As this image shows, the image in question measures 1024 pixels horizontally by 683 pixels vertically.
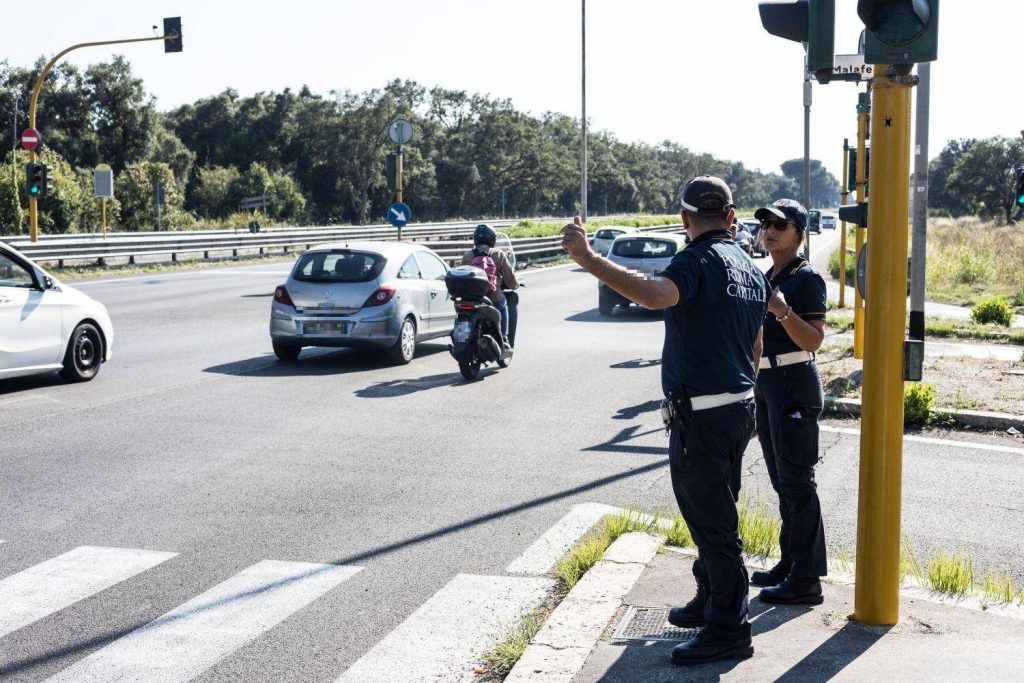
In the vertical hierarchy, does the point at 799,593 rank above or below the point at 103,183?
below

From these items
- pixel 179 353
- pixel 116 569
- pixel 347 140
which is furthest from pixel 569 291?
pixel 347 140

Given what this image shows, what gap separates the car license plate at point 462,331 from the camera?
1293cm

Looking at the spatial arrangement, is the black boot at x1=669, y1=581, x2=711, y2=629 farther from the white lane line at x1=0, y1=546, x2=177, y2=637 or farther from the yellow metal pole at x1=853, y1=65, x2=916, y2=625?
the white lane line at x1=0, y1=546, x2=177, y2=637

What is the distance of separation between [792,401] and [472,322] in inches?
317

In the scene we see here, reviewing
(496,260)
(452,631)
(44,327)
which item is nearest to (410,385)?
(496,260)

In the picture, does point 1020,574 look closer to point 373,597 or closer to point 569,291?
point 373,597

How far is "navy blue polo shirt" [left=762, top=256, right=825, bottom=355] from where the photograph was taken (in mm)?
5195

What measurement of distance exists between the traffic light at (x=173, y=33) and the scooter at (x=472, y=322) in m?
17.7

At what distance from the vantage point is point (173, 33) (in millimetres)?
28125

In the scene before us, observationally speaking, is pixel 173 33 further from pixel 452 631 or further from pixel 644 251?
pixel 452 631

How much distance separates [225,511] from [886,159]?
4.38 metres

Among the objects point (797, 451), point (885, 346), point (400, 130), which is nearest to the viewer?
point (885, 346)

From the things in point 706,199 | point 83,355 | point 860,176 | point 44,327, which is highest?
point 860,176

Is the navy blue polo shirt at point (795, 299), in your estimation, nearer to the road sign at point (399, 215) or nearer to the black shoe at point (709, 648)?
the black shoe at point (709, 648)
